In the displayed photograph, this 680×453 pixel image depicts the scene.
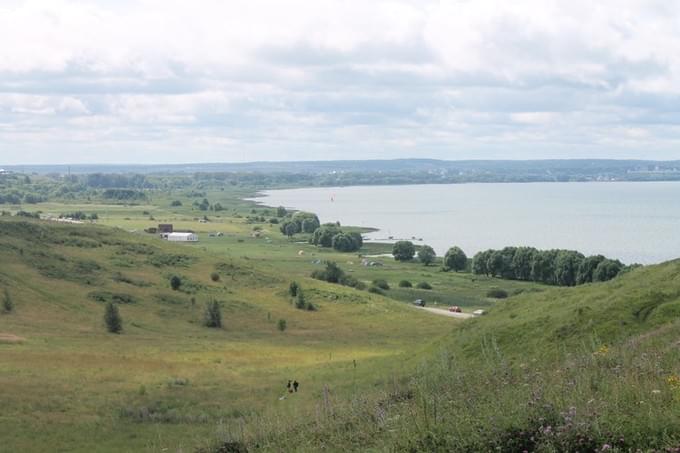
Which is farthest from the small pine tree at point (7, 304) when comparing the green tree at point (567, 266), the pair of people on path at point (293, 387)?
the green tree at point (567, 266)

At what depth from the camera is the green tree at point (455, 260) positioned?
122 meters

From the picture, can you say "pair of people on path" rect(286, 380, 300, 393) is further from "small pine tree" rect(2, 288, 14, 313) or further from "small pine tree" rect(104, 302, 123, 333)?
"small pine tree" rect(2, 288, 14, 313)

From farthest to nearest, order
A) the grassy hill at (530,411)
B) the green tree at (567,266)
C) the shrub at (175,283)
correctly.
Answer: the green tree at (567,266) < the shrub at (175,283) < the grassy hill at (530,411)

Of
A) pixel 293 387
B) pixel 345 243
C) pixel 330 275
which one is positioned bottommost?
pixel 345 243

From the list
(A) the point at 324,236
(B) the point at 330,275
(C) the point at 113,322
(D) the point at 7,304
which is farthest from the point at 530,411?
(A) the point at 324,236

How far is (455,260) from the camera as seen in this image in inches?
4803

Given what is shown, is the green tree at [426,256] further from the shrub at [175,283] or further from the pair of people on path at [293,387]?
the pair of people on path at [293,387]

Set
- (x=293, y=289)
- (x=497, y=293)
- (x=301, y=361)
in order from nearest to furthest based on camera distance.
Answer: (x=301, y=361) → (x=293, y=289) → (x=497, y=293)

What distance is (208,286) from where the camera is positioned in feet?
247

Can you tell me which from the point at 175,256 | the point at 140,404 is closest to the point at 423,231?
the point at 175,256

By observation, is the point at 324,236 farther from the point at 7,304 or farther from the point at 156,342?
the point at 156,342

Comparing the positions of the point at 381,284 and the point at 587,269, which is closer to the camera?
the point at 381,284

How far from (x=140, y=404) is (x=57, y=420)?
11.9ft

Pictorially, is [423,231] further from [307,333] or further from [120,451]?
[120,451]
